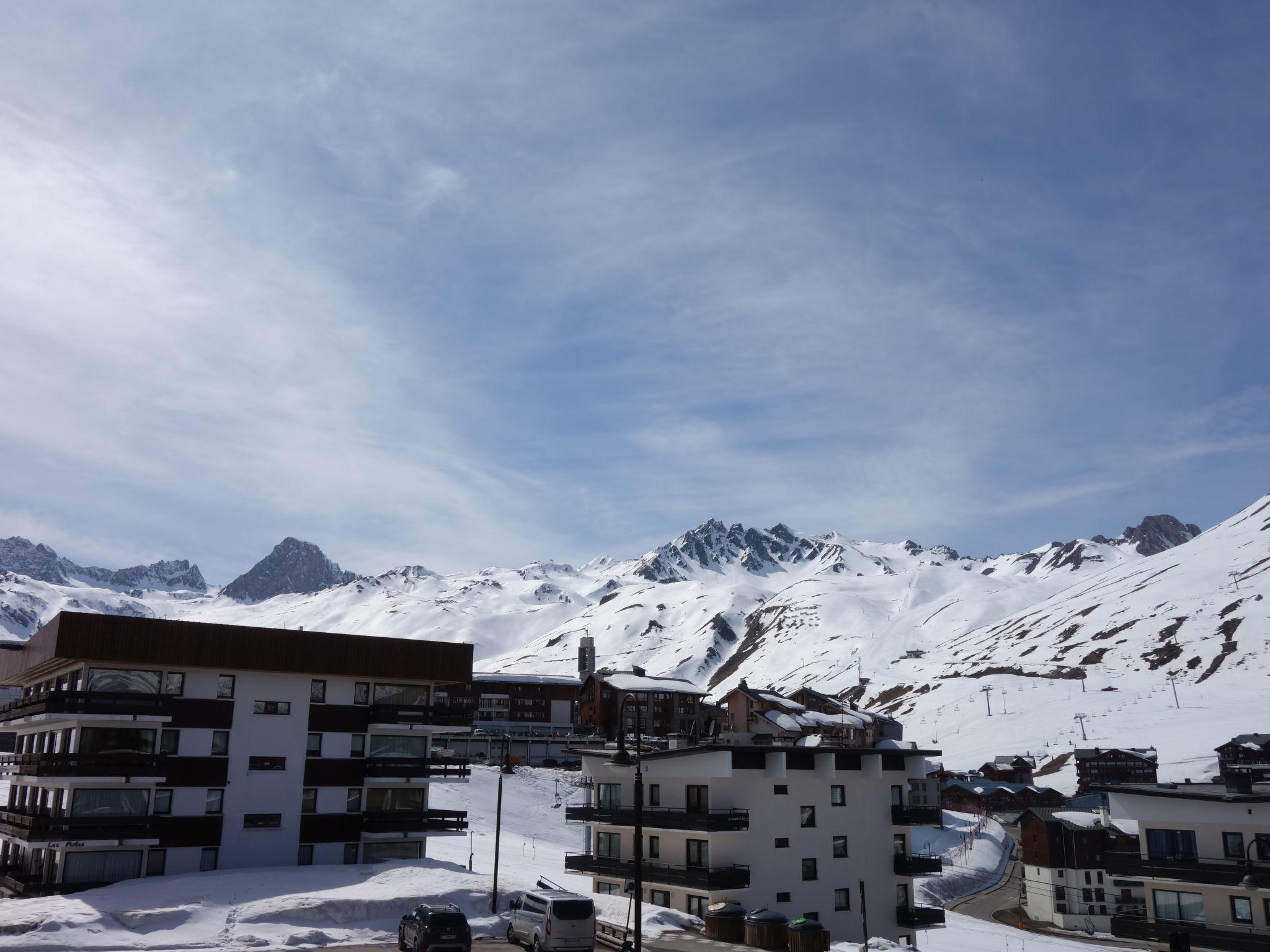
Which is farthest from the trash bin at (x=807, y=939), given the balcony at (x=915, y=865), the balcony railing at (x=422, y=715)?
the balcony at (x=915, y=865)

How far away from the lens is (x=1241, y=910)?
41094 millimetres

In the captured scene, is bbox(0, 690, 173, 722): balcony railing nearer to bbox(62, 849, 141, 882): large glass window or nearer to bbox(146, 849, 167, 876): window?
bbox(62, 849, 141, 882): large glass window

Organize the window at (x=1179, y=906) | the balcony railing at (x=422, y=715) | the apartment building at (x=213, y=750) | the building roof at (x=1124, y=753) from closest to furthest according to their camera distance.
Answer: the window at (x=1179, y=906) < the apartment building at (x=213, y=750) < the balcony railing at (x=422, y=715) < the building roof at (x=1124, y=753)

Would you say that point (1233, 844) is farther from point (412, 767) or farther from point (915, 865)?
point (412, 767)

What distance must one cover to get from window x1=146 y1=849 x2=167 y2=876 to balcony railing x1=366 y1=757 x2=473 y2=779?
10422 mm

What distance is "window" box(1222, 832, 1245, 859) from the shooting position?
41.5 metres

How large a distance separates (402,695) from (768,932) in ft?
84.7

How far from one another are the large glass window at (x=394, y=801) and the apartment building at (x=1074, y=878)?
71983 millimetres

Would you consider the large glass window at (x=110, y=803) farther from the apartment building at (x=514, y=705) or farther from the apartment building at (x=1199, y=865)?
the apartment building at (x=514, y=705)

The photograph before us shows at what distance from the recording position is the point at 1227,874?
40.7 m

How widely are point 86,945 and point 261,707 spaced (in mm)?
17684

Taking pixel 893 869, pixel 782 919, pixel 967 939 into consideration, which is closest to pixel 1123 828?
pixel 967 939

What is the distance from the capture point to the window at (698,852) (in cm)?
5153

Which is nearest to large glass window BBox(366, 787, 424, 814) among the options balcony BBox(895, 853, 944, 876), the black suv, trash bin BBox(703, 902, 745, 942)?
trash bin BBox(703, 902, 745, 942)
